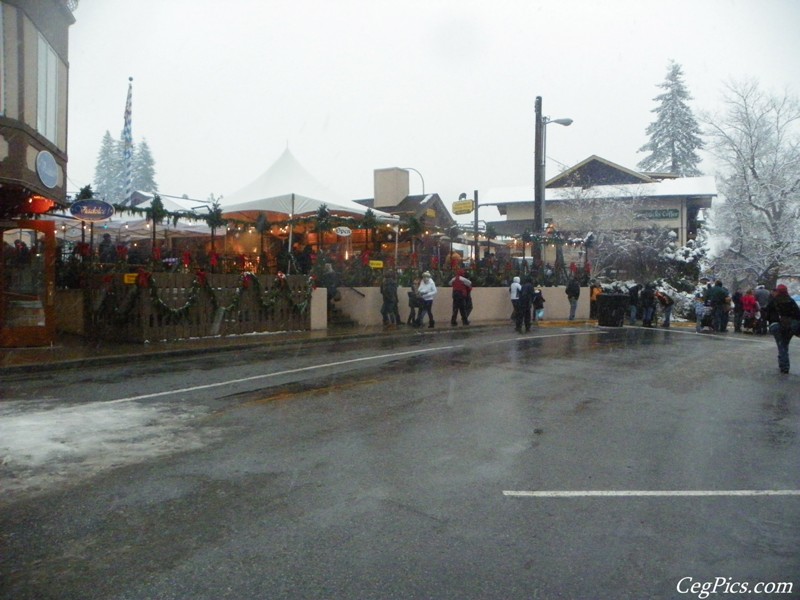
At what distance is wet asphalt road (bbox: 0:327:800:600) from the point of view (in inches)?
139

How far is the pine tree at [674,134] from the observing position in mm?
62562

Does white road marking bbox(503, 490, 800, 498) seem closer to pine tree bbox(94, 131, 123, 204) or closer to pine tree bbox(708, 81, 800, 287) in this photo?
pine tree bbox(708, 81, 800, 287)

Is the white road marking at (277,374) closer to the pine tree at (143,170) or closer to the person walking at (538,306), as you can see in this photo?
the person walking at (538,306)

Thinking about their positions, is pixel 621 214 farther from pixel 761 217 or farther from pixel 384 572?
pixel 384 572

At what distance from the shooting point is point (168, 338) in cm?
1469

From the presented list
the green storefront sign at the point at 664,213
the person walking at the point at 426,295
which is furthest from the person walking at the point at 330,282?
the green storefront sign at the point at 664,213

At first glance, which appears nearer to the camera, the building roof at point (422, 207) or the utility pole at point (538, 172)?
the utility pole at point (538, 172)

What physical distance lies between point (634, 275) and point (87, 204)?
2835 cm

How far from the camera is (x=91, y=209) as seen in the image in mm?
15727

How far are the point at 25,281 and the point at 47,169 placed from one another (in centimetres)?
271

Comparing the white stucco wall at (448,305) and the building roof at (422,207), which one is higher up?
the building roof at (422,207)

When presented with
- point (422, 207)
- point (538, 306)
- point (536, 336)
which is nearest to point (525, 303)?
point (536, 336)

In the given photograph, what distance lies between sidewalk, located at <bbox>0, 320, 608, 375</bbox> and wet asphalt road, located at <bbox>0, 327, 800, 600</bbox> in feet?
6.45

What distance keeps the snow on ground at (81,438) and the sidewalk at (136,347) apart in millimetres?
3719
